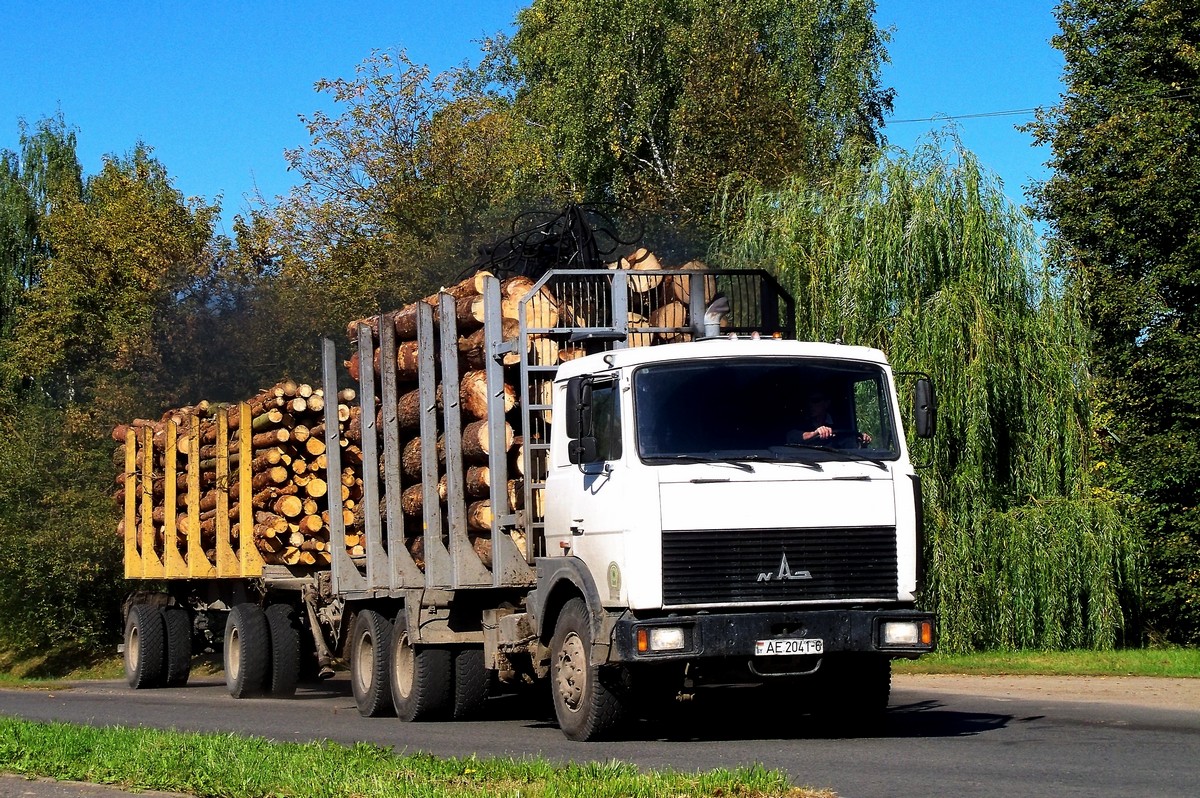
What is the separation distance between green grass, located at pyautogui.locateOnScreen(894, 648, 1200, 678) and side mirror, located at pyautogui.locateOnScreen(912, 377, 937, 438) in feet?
25.0

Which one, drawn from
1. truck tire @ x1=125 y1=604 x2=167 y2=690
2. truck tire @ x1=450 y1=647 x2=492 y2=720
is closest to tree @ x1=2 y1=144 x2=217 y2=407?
truck tire @ x1=125 y1=604 x2=167 y2=690

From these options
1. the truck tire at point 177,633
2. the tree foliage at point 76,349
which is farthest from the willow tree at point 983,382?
the tree foliage at point 76,349

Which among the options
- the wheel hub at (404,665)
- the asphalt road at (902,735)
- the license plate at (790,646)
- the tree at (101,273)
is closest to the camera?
the asphalt road at (902,735)

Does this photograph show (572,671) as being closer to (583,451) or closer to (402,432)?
(583,451)

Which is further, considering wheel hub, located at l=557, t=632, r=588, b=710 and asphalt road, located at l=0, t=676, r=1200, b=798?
wheel hub, located at l=557, t=632, r=588, b=710

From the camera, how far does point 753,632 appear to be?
10.4 metres

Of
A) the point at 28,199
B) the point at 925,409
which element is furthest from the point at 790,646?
the point at 28,199

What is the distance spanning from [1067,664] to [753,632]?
9.39m

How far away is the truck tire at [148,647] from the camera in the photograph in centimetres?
2178

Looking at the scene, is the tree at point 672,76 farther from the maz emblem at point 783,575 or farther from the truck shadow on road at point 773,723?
the maz emblem at point 783,575

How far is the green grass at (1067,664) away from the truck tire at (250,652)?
7599 mm

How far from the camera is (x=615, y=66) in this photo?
4350 centimetres

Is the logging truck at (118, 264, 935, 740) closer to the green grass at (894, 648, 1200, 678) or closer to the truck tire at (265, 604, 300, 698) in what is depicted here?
the truck tire at (265, 604, 300, 698)

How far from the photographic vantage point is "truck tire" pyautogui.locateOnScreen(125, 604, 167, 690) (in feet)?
71.5
